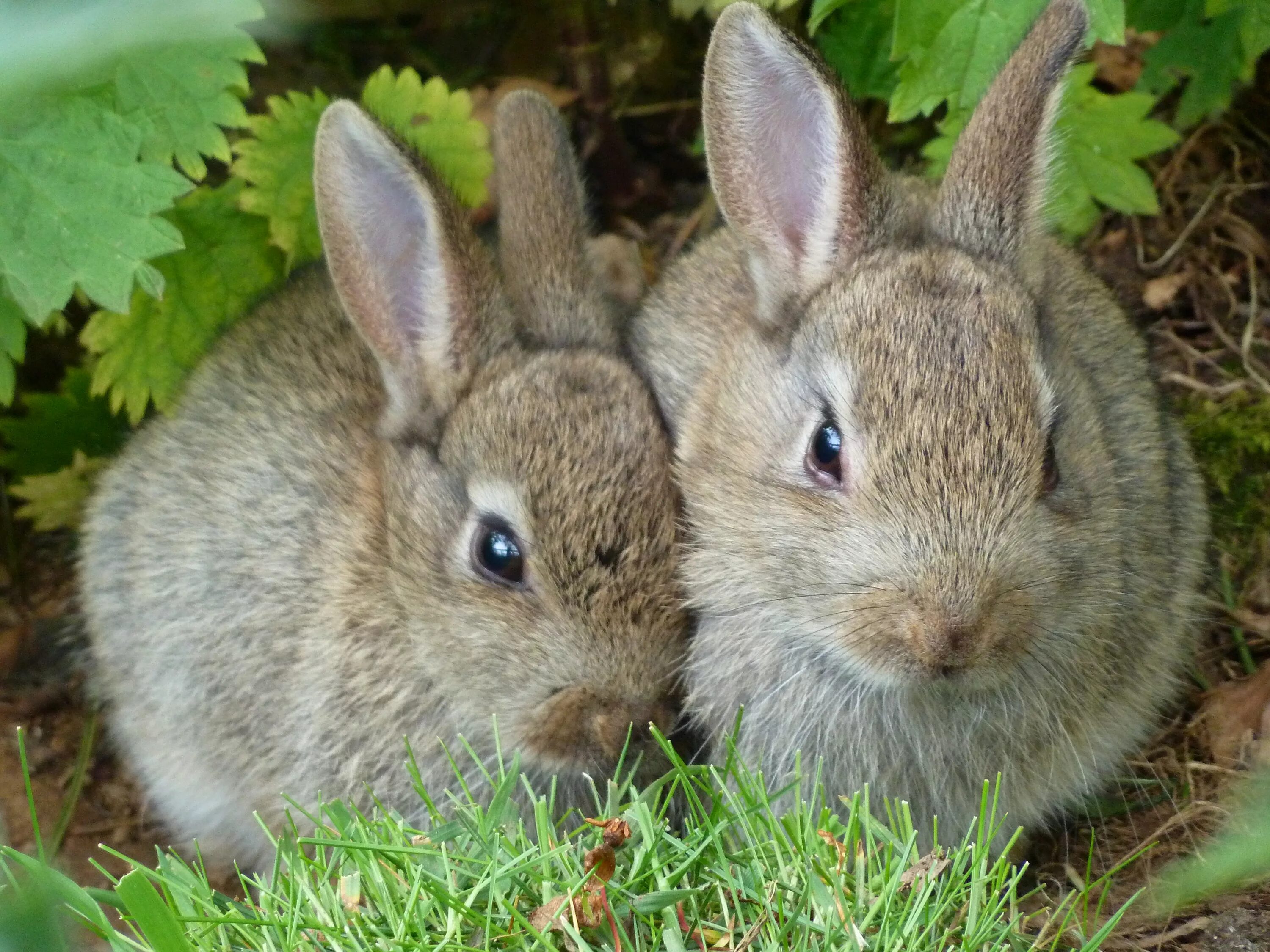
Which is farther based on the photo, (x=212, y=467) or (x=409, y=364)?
(x=212, y=467)

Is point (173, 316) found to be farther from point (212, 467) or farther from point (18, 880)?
point (18, 880)

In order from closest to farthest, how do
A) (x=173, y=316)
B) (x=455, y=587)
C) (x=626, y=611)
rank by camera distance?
(x=626, y=611) → (x=455, y=587) → (x=173, y=316)

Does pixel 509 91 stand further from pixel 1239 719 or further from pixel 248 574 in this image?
pixel 1239 719

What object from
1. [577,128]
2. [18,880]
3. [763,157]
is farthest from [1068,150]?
[18,880]

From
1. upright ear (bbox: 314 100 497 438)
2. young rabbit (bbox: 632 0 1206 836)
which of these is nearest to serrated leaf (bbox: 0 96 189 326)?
upright ear (bbox: 314 100 497 438)

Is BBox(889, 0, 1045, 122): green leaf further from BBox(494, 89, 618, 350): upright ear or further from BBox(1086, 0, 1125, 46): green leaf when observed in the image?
BBox(494, 89, 618, 350): upright ear

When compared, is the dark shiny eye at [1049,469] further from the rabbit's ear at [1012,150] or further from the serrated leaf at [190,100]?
the serrated leaf at [190,100]
